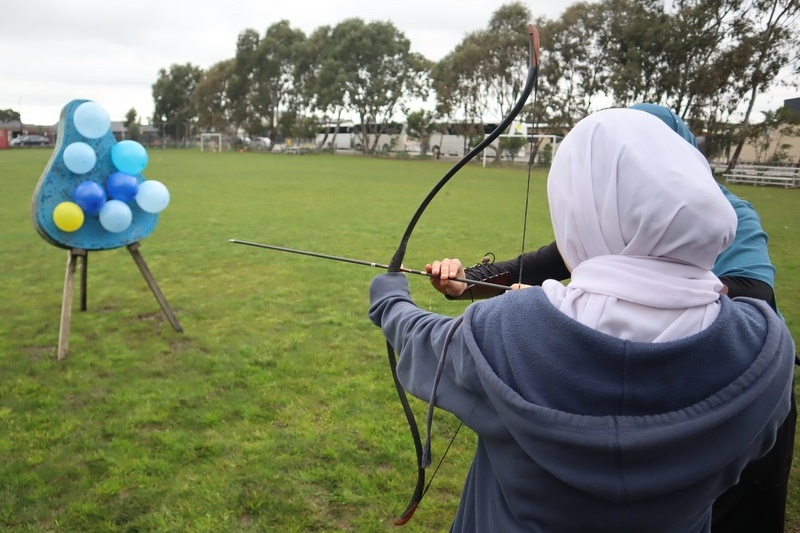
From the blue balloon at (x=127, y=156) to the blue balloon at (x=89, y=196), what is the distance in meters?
0.24

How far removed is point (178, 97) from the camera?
67.4m

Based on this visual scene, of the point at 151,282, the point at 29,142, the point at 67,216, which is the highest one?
the point at 29,142

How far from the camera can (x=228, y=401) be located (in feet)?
12.9

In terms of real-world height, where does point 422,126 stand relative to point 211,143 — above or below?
above

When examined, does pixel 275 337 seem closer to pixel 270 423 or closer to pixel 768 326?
pixel 270 423

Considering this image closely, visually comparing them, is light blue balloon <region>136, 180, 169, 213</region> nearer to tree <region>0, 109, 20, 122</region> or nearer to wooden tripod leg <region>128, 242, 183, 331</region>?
wooden tripod leg <region>128, 242, 183, 331</region>

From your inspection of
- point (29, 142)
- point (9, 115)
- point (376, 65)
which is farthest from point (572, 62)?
point (9, 115)

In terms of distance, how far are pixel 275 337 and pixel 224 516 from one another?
8.08ft

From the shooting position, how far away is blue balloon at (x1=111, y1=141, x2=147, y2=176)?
4.53 metres

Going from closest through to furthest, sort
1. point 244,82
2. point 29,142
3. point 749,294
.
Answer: point 749,294
point 29,142
point 244,82

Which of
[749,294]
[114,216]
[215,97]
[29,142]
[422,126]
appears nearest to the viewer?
[749,294]

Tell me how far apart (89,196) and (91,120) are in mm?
552

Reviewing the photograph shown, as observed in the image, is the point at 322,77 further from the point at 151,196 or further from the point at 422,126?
the point at 151,196

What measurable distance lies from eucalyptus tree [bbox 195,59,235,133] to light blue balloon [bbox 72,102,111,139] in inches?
2297
